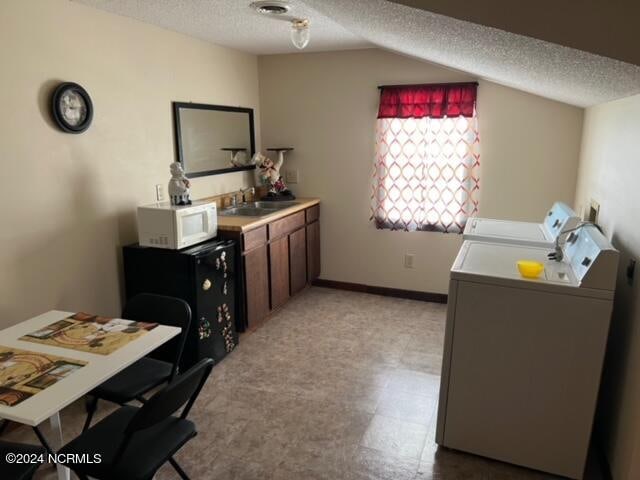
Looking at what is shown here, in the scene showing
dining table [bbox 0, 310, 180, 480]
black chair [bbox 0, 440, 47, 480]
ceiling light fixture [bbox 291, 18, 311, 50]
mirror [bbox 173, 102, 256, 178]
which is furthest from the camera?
mirror [bbox 173, 102, 256, 178]

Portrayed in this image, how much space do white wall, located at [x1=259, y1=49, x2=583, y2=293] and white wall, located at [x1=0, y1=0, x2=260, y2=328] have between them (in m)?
1.16

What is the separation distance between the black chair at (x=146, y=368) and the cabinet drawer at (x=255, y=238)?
1054 mm

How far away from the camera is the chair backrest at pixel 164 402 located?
1434 mm

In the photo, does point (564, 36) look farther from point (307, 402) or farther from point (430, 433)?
point (307, 402)

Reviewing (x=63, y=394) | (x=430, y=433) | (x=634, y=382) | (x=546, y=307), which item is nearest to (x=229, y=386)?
(x=430, y=433)

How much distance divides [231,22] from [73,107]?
1.17 m

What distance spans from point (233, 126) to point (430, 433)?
9.81 ft

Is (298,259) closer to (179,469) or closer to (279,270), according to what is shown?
(279,270)

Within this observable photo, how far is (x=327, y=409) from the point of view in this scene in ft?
8.43

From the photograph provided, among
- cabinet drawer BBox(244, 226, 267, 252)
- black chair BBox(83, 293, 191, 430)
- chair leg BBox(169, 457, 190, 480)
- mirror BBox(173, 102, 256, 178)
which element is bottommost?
chair leg BBox(169, 457, 190, 480)

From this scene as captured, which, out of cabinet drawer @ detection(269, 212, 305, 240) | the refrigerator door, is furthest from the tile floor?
cabinet drawer @ detection(269, 212, 305, 240)

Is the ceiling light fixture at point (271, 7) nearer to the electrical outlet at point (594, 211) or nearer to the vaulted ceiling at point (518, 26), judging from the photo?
the vaulted ceiling at point (518, 26)

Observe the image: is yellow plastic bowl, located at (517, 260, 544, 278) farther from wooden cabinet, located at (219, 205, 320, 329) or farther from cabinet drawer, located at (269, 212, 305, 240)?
cabinet drawer, located at (269, 212, 305, 240)

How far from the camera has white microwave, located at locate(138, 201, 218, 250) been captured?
2.76 meters
